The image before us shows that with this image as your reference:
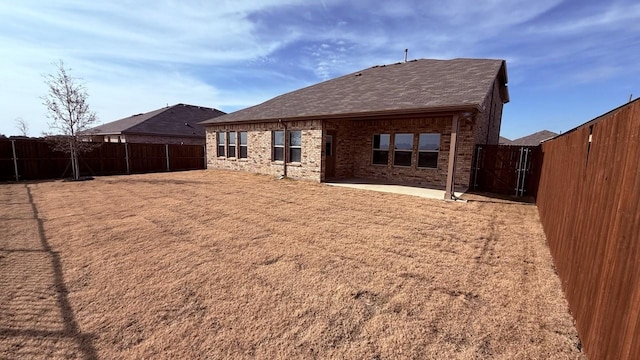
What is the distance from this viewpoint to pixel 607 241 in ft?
7.19

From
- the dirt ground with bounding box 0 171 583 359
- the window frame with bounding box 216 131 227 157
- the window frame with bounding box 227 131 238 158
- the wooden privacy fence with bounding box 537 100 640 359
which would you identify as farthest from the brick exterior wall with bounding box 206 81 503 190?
the wooden privacy fence with bounding box 537 100 640 359

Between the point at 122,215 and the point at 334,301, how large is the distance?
5989mm

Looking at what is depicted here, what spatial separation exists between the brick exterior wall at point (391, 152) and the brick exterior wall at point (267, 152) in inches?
38.8

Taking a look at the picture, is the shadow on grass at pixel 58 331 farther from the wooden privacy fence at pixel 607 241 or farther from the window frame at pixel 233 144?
the window frame at pixel 233 144

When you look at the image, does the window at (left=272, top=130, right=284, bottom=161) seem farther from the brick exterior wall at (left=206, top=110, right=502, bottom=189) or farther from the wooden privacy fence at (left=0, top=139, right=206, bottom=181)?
the wooden privacy fence at (left=0, top=139, right=206, bottom=181)

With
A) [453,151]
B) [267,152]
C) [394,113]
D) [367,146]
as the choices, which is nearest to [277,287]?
[453,151]

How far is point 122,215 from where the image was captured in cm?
648

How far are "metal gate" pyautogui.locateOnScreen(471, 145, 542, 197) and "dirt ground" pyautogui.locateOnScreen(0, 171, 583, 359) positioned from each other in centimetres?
395

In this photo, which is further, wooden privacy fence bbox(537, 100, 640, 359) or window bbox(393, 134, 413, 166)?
window bbox(393, 134, 413, 166)

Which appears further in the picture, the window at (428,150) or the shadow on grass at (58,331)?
the window at (428,150)

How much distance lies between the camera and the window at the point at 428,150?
1097cm

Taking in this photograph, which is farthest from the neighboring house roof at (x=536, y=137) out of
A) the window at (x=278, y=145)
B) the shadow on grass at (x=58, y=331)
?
the shadow on grass at (x=58, y=331)

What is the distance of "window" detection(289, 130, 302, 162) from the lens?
40.9 ft

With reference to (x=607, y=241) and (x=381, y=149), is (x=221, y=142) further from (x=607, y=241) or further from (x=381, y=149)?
(x=607, y=241)
